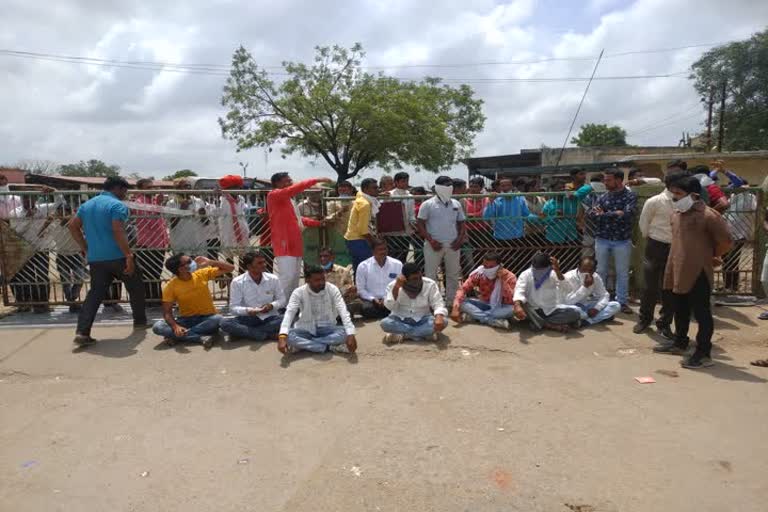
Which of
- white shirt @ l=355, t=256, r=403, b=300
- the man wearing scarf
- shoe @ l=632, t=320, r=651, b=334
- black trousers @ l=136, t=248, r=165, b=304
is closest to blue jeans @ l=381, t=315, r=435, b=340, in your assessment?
the man wearing scarf

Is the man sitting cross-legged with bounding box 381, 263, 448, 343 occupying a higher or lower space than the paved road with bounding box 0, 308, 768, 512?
higher

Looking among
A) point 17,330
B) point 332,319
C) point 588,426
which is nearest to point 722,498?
point 588,426

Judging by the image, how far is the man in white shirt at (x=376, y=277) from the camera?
6.39 metres

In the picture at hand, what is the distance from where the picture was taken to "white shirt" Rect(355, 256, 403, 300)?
640cm

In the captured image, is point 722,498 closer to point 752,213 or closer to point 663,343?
point 663,343

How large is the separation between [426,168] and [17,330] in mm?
24078

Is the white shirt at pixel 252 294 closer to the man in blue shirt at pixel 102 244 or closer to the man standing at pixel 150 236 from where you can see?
the man in blue shirt at pixel 102 244

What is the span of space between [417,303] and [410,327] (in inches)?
11.2

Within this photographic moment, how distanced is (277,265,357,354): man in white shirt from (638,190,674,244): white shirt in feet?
11.4

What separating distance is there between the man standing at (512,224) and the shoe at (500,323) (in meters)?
1.29

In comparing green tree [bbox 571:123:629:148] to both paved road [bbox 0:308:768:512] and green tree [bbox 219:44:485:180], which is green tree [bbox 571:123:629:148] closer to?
green tree [bbox 219:44:485:180]

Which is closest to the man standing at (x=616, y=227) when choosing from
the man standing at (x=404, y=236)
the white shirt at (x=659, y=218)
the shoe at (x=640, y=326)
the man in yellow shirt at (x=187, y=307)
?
Answer: the white shirt at (x=659, y=218)

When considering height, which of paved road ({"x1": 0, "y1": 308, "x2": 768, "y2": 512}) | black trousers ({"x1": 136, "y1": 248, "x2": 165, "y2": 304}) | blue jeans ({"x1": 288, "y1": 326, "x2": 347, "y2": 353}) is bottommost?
paved road ({"x1": 0, "y1": 308, "x2": 768, "y2": 512})

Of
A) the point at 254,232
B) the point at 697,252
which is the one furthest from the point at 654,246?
the point at 254,232
